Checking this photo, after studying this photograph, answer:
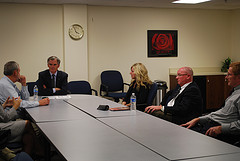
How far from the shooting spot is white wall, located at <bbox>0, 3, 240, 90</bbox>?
22.9 feet

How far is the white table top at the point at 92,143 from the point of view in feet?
7.32

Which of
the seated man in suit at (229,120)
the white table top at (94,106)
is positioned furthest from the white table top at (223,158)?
the white table top at (94,106)

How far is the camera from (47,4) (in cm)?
707

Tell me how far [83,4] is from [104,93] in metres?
2.13

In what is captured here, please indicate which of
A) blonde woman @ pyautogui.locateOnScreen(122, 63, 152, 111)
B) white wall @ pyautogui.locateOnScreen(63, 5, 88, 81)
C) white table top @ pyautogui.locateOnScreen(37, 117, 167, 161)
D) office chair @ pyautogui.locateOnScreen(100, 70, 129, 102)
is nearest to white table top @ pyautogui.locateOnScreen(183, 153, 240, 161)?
white table top @ pyautogui.locateOnScreen(37, 117, 167, 161)

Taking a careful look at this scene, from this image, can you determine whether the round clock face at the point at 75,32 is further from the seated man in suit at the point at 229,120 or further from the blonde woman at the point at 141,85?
the seated man in suit at the point at 229,120

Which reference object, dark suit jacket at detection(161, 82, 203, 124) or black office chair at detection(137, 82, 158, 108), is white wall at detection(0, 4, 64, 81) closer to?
black office chair at detection(137, 82, 158, 108)

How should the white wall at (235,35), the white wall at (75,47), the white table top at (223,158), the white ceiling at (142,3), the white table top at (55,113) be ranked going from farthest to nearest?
the white wall at (235,35) < the white wall at (75,47) < the white ceiling at (142,3) < the white table top at (55,113) < the white table top at (223,158)

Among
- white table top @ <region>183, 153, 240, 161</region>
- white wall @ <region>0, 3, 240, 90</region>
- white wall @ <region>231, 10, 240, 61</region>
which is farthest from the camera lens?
white wall @ <region>231, 10, 240, 61</region>

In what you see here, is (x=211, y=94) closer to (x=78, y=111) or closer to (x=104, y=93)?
(x=104, y=93)

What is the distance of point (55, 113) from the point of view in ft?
12.7

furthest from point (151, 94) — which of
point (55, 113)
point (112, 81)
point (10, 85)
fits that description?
point (112, 81)

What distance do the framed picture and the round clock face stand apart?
5.80 feet

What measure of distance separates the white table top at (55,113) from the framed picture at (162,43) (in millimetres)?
3951
